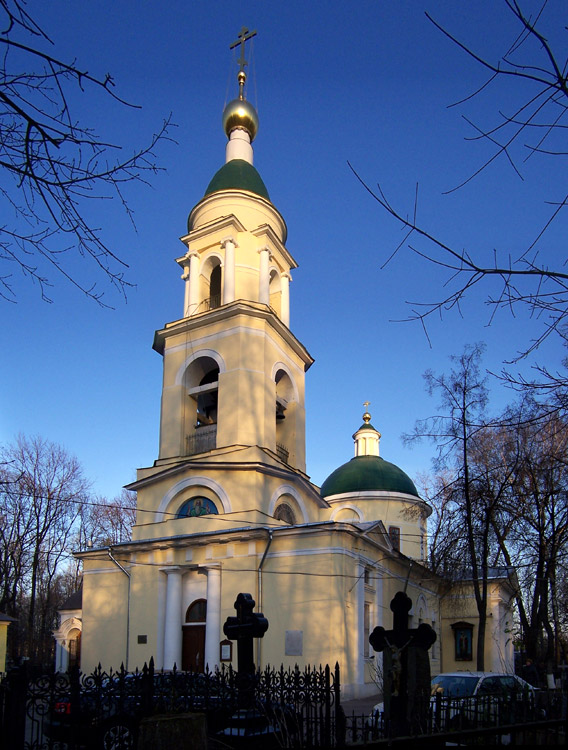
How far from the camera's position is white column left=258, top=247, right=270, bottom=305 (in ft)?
81.3

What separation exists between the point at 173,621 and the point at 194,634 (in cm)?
74

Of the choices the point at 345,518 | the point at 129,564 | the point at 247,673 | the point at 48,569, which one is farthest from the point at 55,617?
the point at 247,673

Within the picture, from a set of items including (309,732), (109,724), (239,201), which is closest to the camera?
(309,732)

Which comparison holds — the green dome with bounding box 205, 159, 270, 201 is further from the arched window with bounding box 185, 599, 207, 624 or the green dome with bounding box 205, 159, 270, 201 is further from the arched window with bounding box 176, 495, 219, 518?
the arched window with bounding box 185, 599, 207, 624

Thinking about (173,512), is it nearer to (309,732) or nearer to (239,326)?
(239,326)

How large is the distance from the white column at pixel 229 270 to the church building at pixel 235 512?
0.17 feet

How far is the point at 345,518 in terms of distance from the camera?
35.2 metres

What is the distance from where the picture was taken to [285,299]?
26.5 m

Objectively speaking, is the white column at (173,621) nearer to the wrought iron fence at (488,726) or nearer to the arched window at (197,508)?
the arched window at (197,508)

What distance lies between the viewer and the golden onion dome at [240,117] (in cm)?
2941

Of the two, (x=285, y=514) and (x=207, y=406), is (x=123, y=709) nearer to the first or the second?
(x=285, y=514)

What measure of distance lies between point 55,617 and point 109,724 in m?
40.0

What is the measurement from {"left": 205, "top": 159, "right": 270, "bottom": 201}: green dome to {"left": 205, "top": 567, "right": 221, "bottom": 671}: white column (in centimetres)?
1442

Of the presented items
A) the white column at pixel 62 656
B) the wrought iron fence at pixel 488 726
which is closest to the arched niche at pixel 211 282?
the white column at pixel 62 656
